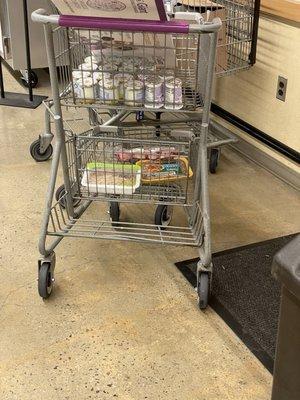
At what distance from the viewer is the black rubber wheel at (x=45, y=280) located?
6.02ft

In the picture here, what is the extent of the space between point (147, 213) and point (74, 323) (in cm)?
79

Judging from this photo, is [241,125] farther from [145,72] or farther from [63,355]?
[63,355]

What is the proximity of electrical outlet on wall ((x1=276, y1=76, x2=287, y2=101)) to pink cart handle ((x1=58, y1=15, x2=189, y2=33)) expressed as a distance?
118 centimetres

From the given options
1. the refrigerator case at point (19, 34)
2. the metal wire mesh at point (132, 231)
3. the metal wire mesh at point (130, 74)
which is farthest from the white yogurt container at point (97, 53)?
the refrigerator case at point (19, 34)

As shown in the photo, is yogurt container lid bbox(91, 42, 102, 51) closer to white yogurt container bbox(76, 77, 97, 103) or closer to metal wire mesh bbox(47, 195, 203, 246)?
white yogurt container bbox(76, 77, 97, 103)

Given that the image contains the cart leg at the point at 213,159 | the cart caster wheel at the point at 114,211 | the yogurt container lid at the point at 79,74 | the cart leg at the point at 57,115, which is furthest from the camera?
the cart leg at the point at 213,159

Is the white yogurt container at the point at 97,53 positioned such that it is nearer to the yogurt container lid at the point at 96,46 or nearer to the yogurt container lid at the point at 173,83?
the yogurt container lid at the point at 96,46

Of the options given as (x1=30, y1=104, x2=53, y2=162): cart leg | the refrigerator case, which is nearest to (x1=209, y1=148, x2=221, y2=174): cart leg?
(x1=30, y1=104, x2=53, y2=162): cart leg

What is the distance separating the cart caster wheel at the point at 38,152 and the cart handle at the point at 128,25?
1.28 meters

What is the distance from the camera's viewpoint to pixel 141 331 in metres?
1.75

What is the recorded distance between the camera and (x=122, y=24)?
1616 millimetres

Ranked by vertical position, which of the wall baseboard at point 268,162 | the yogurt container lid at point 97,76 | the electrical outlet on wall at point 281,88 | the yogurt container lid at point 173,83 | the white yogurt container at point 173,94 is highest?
the yogurt container lid at point 97,76

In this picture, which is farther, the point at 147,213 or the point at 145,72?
the point at 147,213

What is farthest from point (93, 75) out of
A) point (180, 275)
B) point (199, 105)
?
point (180, 275)
